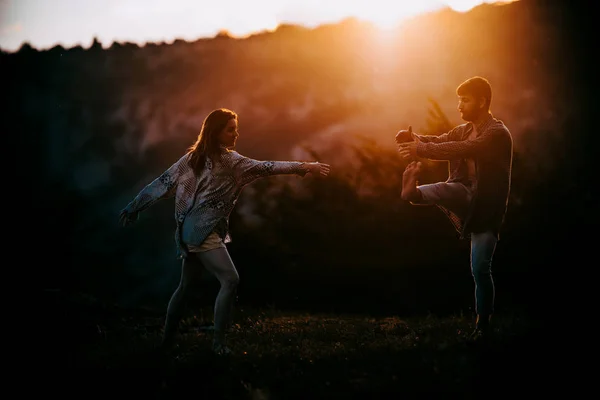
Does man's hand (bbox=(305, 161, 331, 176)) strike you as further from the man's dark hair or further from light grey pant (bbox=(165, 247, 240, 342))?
the man's dark hair

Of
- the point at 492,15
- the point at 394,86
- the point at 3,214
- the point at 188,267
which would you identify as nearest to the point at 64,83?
the point at 3,214

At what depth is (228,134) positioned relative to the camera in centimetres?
605

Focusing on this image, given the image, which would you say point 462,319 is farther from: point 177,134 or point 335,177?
point 177,134

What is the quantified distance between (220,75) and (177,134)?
249cm

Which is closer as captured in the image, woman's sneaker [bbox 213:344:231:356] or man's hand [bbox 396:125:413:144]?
woman's sneaker [bbox 213:344:231:356]

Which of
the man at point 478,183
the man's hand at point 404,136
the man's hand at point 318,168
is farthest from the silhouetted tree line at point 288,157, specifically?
the man's hand at point 318,168

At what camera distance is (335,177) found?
12539mm

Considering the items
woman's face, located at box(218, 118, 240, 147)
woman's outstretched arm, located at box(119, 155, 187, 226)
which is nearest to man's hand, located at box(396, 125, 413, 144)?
woman's face, located at box(218, 118, 240, 147)

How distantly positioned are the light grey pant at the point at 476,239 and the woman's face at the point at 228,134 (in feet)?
5.49

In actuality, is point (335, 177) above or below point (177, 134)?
below

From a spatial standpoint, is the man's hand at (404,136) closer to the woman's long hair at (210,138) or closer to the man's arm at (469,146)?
the man's arm at (469,146)

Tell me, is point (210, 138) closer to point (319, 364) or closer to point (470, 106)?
point (319, 364)

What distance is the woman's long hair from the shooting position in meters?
6.02

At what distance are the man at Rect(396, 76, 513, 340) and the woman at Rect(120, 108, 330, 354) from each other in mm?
901
